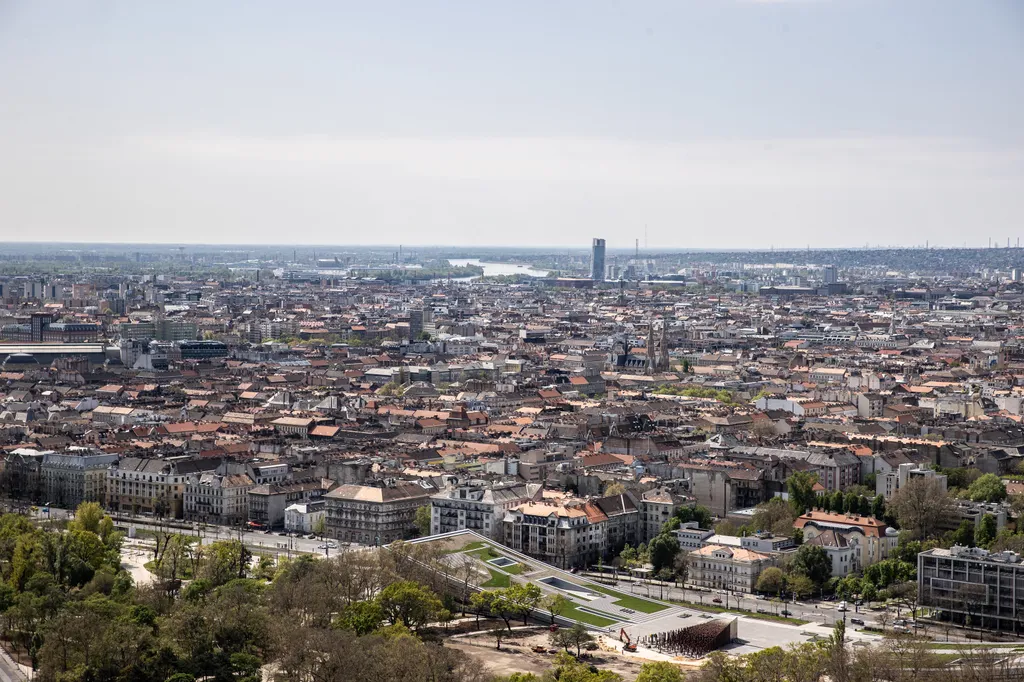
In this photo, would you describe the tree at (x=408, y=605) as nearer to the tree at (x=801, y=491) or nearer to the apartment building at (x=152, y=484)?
the tree at (x=801, y=491)

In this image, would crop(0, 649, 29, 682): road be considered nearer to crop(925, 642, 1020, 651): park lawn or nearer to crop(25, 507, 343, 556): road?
crop(25, 507, 343, 556): road

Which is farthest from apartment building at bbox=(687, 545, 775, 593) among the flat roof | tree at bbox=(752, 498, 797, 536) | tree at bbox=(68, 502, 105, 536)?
the flat roof

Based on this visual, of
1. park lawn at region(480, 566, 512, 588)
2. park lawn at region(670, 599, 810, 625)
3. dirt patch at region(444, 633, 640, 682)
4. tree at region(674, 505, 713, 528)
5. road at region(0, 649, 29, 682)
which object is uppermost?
tree at region(674, 505, 713, 528)

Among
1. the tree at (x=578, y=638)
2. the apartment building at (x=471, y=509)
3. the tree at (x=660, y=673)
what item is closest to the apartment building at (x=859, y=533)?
the apartment building at (x=471, y=509)

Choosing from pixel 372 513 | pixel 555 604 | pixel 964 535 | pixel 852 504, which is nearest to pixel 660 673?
pixel 555 604

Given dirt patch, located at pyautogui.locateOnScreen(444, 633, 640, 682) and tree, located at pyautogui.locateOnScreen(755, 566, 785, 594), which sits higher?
tree, located at pyautogui.locateOnScreen(755, 566, 785, 594)

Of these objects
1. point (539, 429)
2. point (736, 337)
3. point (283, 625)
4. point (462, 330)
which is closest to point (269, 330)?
point (462, 330)

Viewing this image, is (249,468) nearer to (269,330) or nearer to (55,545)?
(55,545)
